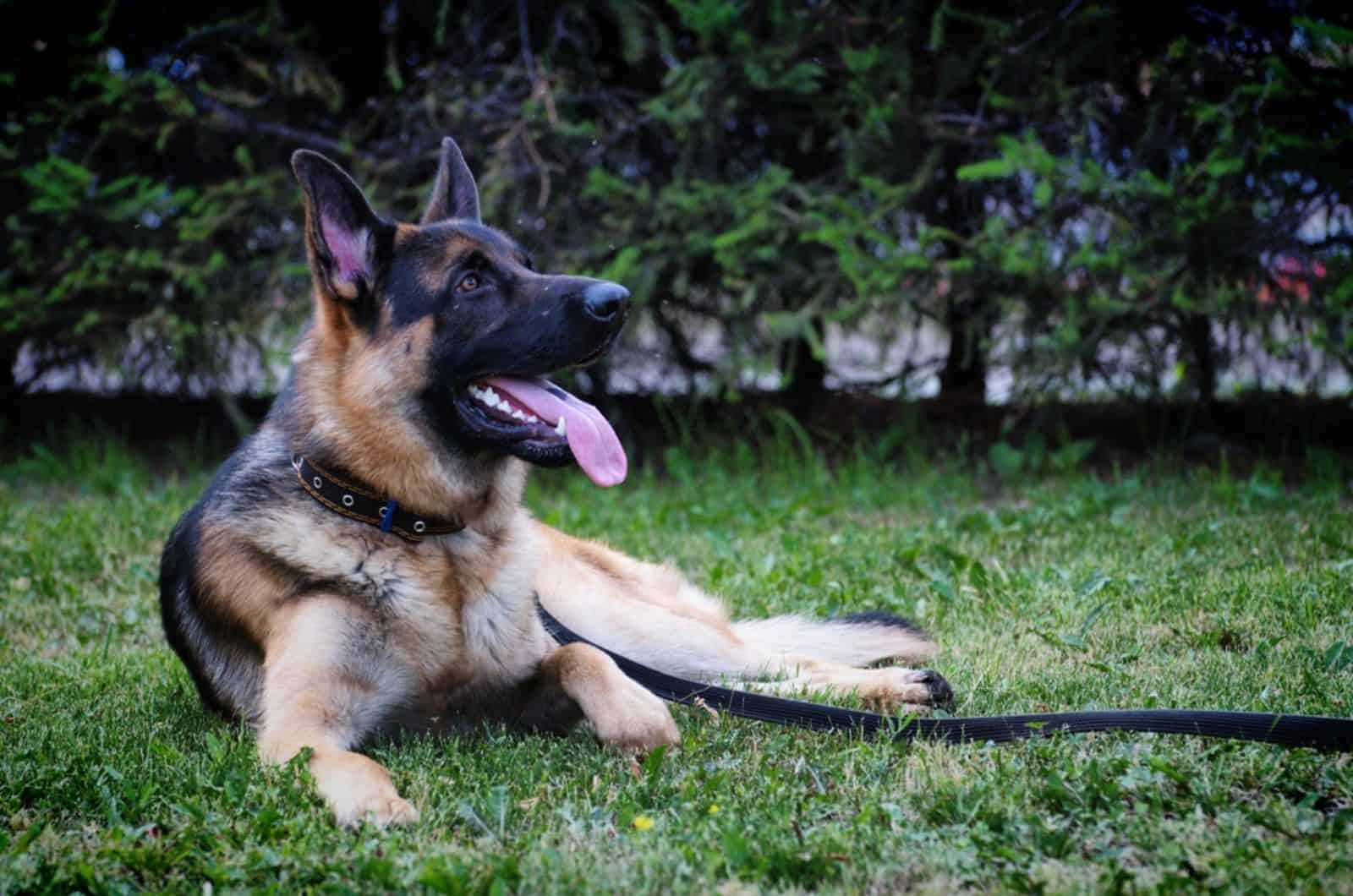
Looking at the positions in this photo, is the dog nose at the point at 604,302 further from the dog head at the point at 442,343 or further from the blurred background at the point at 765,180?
the blurred background at the point at 765,180

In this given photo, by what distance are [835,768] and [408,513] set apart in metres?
1.32

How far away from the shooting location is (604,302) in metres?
3.17

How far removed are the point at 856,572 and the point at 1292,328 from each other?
330 cm

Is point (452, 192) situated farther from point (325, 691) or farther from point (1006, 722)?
point (1006, 722)

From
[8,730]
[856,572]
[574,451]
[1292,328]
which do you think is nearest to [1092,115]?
[1292,328]

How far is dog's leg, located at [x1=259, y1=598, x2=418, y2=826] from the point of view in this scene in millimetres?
2650

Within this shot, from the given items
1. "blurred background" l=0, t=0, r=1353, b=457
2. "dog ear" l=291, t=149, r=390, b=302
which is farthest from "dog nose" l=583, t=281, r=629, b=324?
"blurred background" l=0, t=0, r=1353, b=457

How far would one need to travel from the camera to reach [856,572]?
A: 5.06m

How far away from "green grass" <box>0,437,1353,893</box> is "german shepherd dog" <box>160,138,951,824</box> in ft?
0.53

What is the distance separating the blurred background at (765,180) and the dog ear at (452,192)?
3.16 meters

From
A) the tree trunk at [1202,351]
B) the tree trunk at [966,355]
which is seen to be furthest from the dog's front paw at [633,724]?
the tree trunk at [1202,351]

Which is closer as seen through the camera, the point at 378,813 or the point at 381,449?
the point at 378,813

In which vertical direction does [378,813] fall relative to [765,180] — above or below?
below

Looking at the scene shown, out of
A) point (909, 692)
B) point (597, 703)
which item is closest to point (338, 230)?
point (597, 703)
